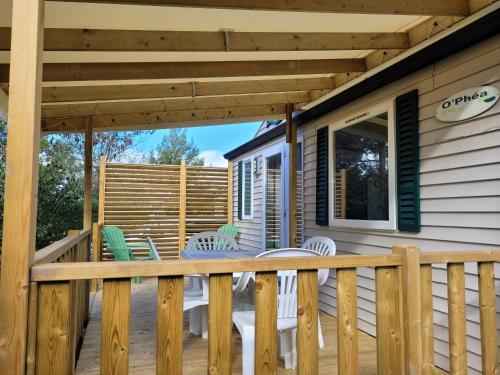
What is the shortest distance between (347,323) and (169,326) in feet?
2.27

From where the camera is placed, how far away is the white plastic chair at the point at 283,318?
8.37 feet

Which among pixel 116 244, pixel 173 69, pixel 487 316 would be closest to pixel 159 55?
pixel 173 69

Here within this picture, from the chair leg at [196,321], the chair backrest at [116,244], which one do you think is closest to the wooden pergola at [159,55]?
the chair leg at [196,321]

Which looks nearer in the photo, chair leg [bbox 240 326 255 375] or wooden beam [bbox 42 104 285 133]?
chair leg [bbox 240 326 255 375]

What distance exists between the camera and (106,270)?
138 cm

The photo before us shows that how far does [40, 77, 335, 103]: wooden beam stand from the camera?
3834 millimetres

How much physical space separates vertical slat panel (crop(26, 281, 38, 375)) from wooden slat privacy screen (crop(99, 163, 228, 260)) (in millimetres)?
6336

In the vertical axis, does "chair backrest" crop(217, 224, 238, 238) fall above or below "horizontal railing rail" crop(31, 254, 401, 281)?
below

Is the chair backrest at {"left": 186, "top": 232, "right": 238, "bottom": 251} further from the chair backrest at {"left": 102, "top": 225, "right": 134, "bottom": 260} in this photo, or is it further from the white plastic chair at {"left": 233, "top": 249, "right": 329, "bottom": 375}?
the white plastic chair at {"left": 233, "top": 249, "right": 329, "bottom": 375}

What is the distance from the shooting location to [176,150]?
18859 millimetres

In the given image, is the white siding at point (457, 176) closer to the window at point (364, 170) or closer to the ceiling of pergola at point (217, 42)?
the window at point (364, 170)

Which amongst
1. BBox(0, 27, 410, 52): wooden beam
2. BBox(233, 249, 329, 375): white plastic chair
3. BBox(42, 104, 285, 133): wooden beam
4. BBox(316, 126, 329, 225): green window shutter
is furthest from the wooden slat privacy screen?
BBox(233, 249, 329, 375): white plastic chair

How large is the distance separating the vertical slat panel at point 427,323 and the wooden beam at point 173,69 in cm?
225

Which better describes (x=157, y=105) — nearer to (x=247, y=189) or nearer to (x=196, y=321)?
(x=196, y=321)
